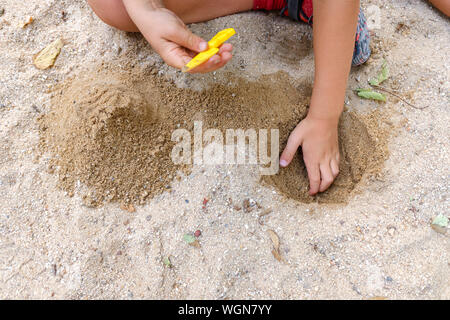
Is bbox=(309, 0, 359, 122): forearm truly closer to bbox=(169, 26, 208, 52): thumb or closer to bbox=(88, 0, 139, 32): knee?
bbox=(169, 26, 208, 52): thumb

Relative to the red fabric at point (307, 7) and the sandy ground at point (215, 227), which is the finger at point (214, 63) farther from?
the red fabric at point (307, 7)

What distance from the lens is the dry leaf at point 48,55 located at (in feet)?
4.56

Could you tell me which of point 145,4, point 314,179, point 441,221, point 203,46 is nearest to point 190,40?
point 203,46

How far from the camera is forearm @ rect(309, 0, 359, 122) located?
1.13m

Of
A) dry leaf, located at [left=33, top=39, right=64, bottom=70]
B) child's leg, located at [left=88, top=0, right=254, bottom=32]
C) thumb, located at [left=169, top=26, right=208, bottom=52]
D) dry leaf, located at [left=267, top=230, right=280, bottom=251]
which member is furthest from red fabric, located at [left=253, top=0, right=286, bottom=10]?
dry leaf, located at [left=267, top=230, right=280, bottom=251]

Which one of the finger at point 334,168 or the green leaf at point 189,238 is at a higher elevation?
the green leaf at point 189,238

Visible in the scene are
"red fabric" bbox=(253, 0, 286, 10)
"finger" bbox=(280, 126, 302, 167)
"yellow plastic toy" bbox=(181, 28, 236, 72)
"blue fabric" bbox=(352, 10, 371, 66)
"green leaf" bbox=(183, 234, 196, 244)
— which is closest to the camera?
"yellow plastic toy" bbox=(181, 28, 236, 72)

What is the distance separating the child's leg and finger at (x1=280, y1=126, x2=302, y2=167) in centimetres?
68

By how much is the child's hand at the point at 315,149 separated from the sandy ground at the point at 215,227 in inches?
5.1

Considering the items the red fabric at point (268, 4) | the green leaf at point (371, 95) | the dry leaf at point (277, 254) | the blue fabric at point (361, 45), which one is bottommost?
the dry leaf at point (277, 254)

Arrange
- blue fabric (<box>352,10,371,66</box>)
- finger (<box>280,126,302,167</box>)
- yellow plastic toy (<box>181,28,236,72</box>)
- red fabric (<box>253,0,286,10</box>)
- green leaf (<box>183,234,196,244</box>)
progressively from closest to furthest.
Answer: yellow plastic toy (<box>181,28,236,72</box>) < green leaf (<box>183,234,196,244</box>) < finger (<box>280,126,302,167</box>) < blue fabric (<box>352,10,371,66</box>) < red fabric (<box>253,0,286,10</box>)

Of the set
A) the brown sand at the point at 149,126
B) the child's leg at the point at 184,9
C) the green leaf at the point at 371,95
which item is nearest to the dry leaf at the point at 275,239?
the brown sand at the point at 149,126

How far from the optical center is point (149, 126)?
1.24m
